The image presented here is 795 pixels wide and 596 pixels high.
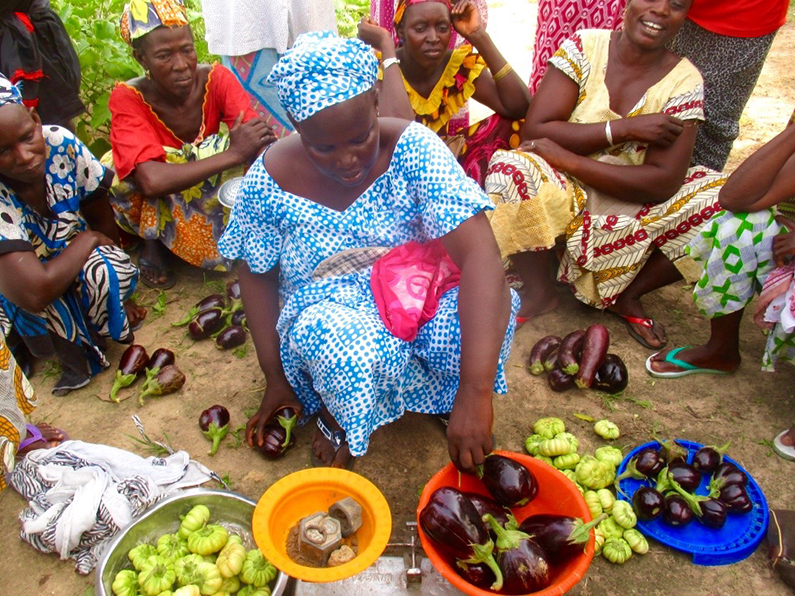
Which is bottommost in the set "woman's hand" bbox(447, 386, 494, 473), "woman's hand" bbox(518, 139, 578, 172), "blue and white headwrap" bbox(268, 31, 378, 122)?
"woman's hand" bbox(447, 386, 494, 473)

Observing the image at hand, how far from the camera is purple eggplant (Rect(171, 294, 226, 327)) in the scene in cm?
348

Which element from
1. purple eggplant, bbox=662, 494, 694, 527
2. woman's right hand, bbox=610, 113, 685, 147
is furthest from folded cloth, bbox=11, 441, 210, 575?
woman's right hand, bbox=610, 113, 685, 147

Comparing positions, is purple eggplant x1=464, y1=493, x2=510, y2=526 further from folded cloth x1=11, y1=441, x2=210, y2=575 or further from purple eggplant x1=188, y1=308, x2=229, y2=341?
purple eggplant x1=188, y1=308, x2=229, y2=341

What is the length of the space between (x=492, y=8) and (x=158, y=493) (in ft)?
25.8

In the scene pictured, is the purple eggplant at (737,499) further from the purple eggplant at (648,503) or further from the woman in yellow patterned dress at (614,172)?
the woman in yellow patterned dress at (614,172)

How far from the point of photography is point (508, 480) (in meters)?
1.94

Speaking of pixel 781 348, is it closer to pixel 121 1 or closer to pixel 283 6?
pixel 283 6

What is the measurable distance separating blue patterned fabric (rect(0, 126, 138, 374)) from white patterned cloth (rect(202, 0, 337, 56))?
1.37m

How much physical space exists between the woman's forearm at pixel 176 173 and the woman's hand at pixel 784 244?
2714mm

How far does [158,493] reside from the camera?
2.34 metres

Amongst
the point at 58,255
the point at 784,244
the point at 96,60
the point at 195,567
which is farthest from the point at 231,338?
the point at 96,60

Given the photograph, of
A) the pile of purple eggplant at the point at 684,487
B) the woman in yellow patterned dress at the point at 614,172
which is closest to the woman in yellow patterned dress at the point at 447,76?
the woman in yellow patterned dress at the point at 614,172

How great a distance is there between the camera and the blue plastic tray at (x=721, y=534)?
7.09 feet

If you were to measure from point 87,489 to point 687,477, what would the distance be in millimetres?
2186
